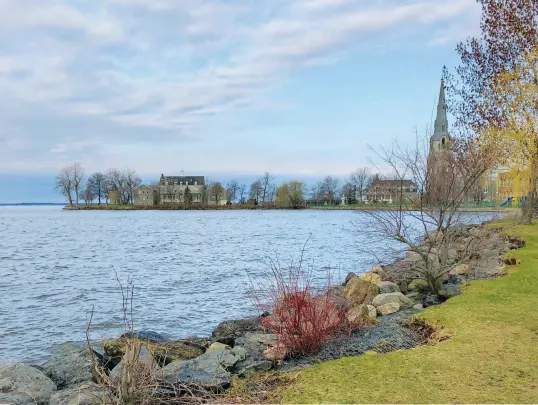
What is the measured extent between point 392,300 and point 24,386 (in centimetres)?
758

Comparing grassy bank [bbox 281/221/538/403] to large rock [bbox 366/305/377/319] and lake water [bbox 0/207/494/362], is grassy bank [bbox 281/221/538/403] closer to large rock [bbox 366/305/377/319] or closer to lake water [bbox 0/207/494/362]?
large rock [bbox 366/305/377/319]

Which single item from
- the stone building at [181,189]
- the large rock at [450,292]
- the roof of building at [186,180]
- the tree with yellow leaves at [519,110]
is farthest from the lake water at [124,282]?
the roof of building at [186,180]

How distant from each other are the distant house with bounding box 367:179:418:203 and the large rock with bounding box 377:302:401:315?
97.3 inches

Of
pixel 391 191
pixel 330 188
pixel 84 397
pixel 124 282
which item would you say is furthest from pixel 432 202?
pixel 330 188

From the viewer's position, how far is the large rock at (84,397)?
17.0 feet

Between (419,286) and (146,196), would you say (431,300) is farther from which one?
(146,196)

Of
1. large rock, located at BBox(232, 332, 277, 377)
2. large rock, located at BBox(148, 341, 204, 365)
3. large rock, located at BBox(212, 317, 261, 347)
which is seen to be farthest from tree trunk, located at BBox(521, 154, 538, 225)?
large rock, located at BBox(148, 341, 204, 365)

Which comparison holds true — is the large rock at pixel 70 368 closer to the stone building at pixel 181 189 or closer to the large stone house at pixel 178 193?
the large stone house at pixel 178 193

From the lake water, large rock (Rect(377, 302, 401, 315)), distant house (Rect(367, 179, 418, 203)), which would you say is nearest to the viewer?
large rock (Rect(377, 302, 401, 315))

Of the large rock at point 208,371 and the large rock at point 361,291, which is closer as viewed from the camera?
the large rock at point 208,371

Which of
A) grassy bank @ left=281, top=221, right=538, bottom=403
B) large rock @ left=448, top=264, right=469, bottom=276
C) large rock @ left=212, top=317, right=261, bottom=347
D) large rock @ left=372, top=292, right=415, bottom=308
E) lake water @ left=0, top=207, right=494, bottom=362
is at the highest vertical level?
grassy bank @ left=281, top=221, right=538, bottom=403

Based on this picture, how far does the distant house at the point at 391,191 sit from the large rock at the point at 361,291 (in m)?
2.20

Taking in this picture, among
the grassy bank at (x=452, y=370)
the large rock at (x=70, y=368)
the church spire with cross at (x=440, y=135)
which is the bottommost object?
the large rock at (x=70, y=368)

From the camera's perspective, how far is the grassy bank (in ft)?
17.1
